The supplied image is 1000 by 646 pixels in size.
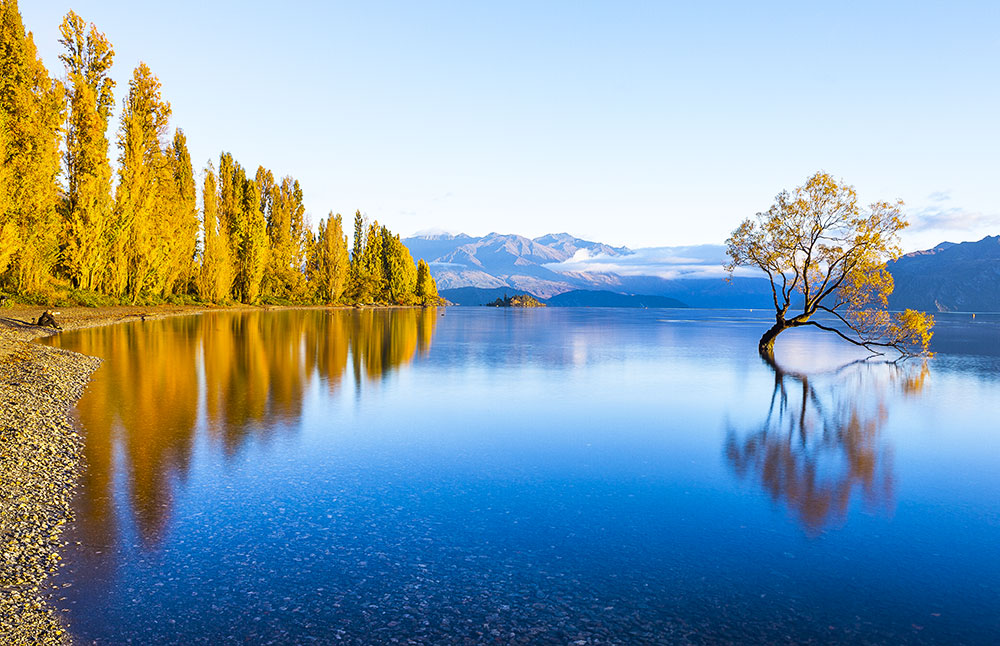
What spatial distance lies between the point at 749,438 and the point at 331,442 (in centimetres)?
1030

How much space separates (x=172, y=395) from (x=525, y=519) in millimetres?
13765

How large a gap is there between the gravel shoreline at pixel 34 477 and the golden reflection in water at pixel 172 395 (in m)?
0.35

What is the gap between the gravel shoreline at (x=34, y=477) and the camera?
580 centimetres

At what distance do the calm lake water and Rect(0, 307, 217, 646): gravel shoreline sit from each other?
0.30 meters

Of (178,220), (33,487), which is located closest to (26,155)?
(178,220)

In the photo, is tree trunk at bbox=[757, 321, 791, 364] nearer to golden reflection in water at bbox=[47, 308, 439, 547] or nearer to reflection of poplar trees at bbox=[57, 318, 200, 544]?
golden reflection in water at bbox=[47, 308, 439, 547]

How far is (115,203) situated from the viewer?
50625 millimetres

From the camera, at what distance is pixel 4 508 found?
8.11 meters

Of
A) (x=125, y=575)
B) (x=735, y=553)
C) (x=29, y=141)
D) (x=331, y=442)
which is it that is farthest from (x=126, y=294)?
(x=735, y=553)

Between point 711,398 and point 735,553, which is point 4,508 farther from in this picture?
point 711,398

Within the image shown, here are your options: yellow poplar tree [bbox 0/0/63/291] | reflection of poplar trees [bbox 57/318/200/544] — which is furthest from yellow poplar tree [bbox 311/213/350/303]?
reflection of poplar trees [bbox 57/318/200/544]

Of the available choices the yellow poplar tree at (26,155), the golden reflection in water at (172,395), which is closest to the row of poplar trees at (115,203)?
the yellow poplar tree at (26,155)

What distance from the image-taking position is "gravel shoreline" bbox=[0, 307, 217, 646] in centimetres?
580

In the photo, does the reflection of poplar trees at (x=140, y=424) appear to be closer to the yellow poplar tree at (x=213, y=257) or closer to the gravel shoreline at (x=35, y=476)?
the gravel shoreline at (x=35, y=476)
